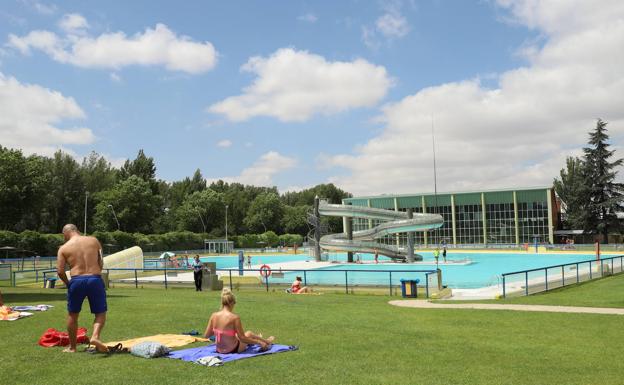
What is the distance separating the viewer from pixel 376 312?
46.8 feet

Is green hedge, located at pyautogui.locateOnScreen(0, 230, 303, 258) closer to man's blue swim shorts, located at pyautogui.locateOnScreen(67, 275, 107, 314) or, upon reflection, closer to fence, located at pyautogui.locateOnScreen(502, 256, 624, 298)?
fence, located at pyautogui.locateOnScreen(502, 256, 624, 298)

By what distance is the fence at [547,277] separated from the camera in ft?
70.3

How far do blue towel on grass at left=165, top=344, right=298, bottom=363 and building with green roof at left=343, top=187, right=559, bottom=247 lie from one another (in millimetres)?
77705

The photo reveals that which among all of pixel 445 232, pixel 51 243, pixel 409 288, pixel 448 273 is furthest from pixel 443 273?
pixel 445 232

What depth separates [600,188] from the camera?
72.3 metres

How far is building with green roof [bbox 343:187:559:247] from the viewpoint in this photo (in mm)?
84188

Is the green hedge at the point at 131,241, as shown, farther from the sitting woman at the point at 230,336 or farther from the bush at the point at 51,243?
the sitting woman at the point at 230,336

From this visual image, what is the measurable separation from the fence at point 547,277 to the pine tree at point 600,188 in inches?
1953

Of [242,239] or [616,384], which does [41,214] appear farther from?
[616,384]

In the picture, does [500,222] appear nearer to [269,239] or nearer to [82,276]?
[269,239]

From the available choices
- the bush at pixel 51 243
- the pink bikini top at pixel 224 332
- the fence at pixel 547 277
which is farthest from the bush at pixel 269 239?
the pink bikini top at pixel 224 332

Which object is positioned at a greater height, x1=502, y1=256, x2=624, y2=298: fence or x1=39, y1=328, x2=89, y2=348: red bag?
x1=39, y1=328, x2=89, y2=348: red bag

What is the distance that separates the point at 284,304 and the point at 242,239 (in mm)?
77185

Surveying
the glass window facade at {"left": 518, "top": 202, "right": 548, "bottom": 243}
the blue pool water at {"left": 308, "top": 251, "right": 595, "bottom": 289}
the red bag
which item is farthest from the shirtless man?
the glass window facade at {"left": 518, "top": 202, "right": 548, "bottom": 243}
